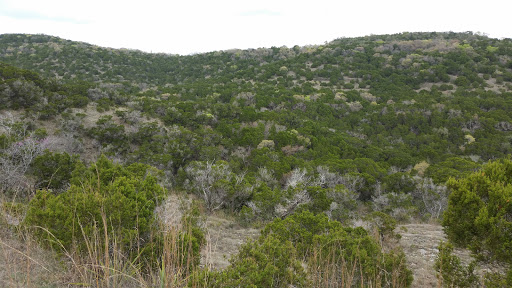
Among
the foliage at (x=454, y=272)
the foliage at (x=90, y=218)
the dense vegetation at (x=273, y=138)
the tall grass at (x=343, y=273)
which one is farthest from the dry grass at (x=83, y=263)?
the foliage at (x=454, y=272)

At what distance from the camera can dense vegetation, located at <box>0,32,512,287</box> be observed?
3668 millimetres

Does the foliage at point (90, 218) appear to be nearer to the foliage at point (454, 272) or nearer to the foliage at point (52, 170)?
the foliage at point (52, 170)

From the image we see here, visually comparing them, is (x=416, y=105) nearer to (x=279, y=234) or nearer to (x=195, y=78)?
(x=279, y=234)

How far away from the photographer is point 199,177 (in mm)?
8961

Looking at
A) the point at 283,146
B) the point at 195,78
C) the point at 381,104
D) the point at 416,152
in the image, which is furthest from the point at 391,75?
the point at 195,78

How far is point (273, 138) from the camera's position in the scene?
1427cm

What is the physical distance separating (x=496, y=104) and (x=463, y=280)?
21.5 meters

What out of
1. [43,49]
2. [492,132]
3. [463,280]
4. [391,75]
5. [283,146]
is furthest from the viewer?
[43,49]

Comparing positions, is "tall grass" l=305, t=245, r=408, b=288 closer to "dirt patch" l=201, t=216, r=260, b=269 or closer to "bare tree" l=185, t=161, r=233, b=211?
"dirt patch" l=201, t=216, r=260, b=269

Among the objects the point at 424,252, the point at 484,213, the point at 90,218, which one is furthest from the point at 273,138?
the point at 90,218

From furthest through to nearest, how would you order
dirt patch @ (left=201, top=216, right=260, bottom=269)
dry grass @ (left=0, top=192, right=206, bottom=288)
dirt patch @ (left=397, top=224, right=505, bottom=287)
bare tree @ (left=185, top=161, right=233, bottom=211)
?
1. bare tree @ (left=185, top=161, right=233, bottom=211)
2. dirt patch @ (left=201, top=216, right=260, bottom=269)
3. dirt patch @ (left=397, top=224, right=505, bottom=287)
4. dry grass @ (left=0, top=192, right=206, bottom=288)

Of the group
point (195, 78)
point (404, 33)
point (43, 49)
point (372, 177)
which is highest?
point (404, 33)

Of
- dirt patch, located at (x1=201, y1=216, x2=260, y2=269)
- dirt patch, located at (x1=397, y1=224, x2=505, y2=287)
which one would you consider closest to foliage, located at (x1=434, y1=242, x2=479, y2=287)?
dirt patch, located at (x1=397, y1=224, x2=505, y2=287)

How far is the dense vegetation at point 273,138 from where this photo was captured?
3.67 meters
